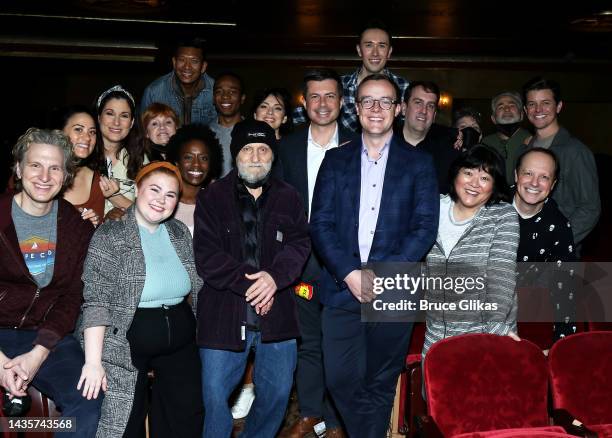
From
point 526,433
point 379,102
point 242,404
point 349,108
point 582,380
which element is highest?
point 349,108

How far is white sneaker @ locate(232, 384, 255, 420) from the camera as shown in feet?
11.8

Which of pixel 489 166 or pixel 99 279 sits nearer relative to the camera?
pixel 99 279

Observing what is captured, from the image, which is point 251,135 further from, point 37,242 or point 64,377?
point 64,377

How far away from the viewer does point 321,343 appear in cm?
329

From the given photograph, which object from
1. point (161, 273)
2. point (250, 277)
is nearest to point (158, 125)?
point (161, 273)

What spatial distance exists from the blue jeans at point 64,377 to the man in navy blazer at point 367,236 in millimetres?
1078

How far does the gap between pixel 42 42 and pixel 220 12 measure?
140 inches

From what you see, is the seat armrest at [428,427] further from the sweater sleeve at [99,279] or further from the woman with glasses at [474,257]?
the sweater sleeve at [99,279]

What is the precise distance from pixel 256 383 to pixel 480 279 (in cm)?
111

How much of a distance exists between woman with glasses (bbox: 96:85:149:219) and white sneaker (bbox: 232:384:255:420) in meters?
1.27

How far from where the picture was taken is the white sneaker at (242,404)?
360 cm

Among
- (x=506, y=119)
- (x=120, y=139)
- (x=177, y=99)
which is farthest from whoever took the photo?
(x=506, y=119)

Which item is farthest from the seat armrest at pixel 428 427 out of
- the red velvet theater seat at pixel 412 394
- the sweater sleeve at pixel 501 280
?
the sweater sleeve at pixel 501 280

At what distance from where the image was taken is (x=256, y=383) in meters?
2.93
